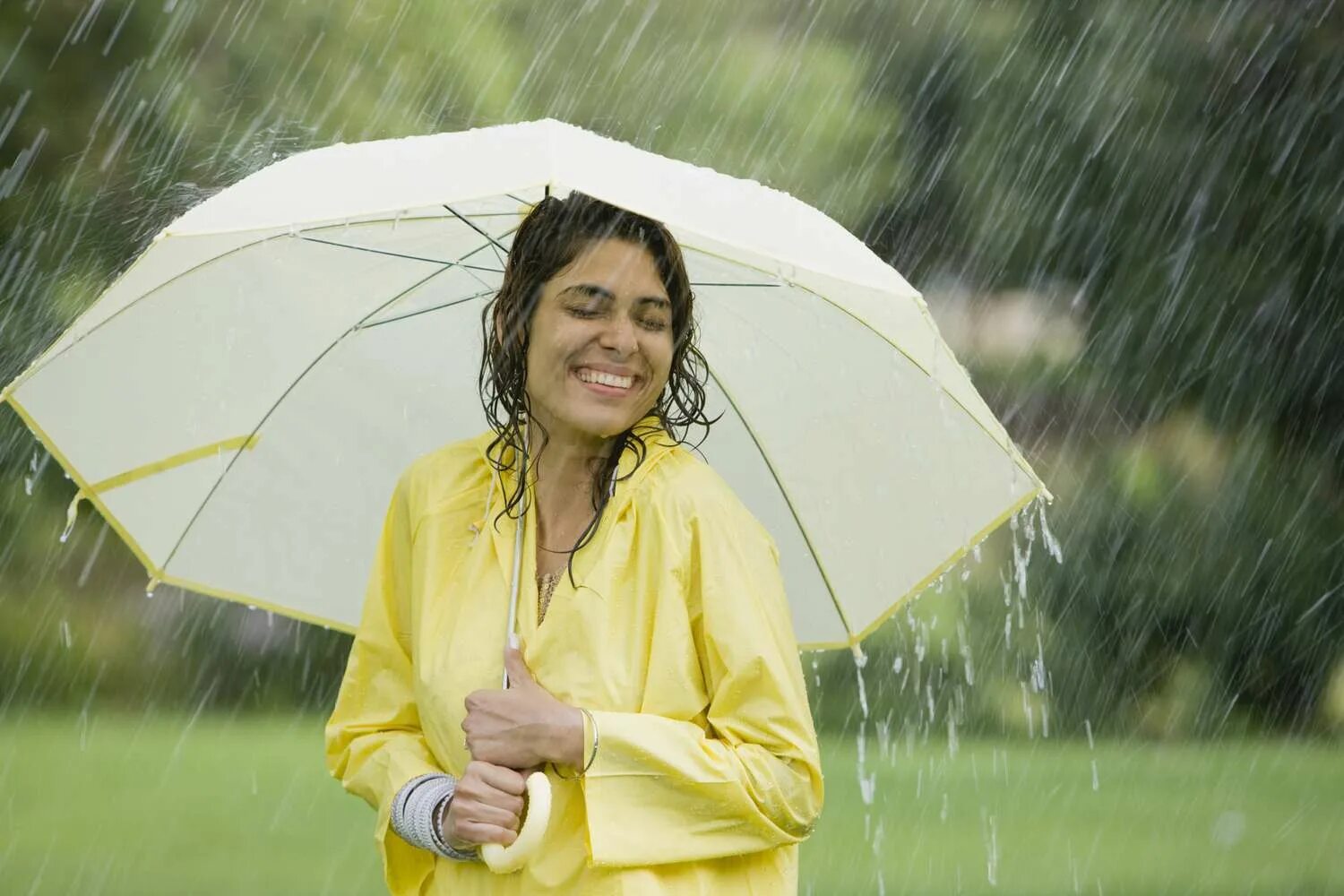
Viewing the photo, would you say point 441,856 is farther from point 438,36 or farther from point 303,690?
point 303,690

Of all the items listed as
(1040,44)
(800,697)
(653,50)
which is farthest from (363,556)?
(653,50)

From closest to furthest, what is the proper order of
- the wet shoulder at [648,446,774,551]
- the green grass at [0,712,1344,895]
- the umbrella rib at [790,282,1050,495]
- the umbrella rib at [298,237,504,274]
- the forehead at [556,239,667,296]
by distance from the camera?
the wet shoulder at [648,446,774,551] < the forehead at [556,239,667,296] < the umbrella rib at [790,282,1050,495] < the umbrella rib at [298,237,504,274] < the green grass at [0,712,1344,895]

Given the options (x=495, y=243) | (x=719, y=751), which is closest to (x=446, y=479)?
(x=495, y=243)

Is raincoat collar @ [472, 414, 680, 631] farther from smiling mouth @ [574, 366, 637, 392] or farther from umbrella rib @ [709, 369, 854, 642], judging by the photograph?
umbrella rib @ [709, 369, 854, 642]

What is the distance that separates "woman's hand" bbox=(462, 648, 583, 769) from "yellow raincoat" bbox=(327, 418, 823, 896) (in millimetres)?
32

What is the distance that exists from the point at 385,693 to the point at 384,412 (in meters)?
0.61

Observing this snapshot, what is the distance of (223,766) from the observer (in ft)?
30.2

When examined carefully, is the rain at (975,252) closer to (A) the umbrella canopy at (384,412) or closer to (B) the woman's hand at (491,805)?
(A) the umbrella canopy at (384,412)

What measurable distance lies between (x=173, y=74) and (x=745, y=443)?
984cm

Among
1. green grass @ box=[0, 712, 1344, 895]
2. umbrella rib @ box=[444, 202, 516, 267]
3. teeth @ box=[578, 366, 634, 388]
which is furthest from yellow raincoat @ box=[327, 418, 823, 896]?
green grass @ box=[0, 712, 1344, 895]

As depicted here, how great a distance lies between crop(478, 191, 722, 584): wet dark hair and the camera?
252cm

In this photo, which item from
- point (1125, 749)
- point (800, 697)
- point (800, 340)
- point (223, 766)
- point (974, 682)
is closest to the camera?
point (800, 697)

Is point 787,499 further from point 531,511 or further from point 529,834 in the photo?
point 529,834

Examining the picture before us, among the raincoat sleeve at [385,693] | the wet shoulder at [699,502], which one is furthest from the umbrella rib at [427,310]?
the wet shoulder at [699,502]
